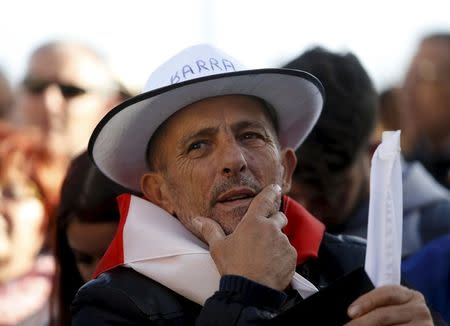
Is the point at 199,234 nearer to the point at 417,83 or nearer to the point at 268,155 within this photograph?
the point at 268,155

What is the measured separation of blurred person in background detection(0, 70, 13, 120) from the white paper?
4.61 m

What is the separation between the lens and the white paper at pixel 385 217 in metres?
2.52

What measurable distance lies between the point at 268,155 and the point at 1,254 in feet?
8.10

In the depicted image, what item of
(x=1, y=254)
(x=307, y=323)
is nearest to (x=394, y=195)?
(x=307, y=323)

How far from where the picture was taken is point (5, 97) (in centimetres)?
691

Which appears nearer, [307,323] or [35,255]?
[307,323]

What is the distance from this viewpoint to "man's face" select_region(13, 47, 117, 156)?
596 cm

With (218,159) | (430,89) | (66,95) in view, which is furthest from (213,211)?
(430,89)

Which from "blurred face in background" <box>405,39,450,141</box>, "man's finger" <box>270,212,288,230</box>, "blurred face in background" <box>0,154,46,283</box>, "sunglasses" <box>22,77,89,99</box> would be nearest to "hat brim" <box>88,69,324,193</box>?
"man's finger" <box>270,212,288,230</box>

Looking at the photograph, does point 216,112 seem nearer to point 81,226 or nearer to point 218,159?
point 218,159

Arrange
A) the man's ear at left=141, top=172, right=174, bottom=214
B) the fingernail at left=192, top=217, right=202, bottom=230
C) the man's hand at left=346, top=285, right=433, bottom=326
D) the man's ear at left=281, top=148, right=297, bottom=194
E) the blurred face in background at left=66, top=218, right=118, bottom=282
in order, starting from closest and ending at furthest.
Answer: the man's hand at left=346, top=285, right=433, bottom=326 → the fingernail at left=192, top=217, right=202, bottom=230 → the man's ear at left=141, top=172, right=174, bottom=214 → the man's ear at left=281, top=148, right=297, bottom=194 → the blurred face in background at left=66, top=218, right=118, bottom=282

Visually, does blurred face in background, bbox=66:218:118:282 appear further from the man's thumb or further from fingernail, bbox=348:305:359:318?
fingernail, bbox=348:305:359:318

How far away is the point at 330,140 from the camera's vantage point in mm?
4156

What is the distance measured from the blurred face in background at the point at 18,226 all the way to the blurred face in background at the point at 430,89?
2.42 m
